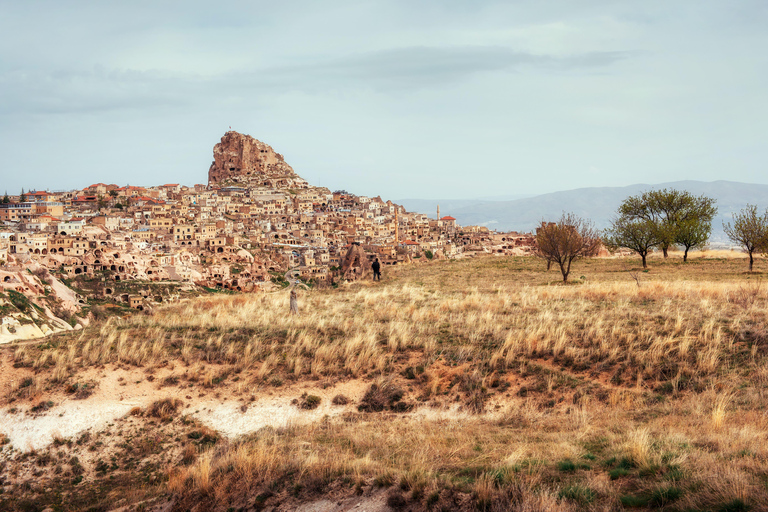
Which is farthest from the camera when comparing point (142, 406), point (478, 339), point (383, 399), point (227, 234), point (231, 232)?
point (231, 232)

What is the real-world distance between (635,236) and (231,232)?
8147 centimetres

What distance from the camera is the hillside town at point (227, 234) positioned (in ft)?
206

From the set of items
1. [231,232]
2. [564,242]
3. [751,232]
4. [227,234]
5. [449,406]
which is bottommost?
[449,406]

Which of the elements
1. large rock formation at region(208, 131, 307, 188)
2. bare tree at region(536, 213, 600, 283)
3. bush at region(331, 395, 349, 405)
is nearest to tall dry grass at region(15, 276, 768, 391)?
bush at region(331, 395, 349, 405)

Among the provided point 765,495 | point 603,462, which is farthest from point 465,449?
point 765,495

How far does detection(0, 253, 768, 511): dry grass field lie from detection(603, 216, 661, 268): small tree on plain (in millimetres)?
24511

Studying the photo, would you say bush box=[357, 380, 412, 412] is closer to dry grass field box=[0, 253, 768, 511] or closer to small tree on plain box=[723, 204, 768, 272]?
dry grass field box=[0, 253, 768, 511]

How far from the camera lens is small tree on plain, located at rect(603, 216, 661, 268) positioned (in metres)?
43.1

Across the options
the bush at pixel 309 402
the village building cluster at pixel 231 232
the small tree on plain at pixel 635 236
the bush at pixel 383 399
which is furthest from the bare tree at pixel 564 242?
the village building cluster at pixel 231 232

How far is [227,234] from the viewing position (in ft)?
325

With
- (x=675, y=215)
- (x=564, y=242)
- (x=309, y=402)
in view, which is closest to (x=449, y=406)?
(x=309, y=402)

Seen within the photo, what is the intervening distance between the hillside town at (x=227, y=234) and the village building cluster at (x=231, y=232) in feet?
0.91

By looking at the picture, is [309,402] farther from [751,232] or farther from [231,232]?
[231,232]

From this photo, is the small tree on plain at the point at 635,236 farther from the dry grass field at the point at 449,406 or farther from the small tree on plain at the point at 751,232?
the dry grass field at the point at 449,406
